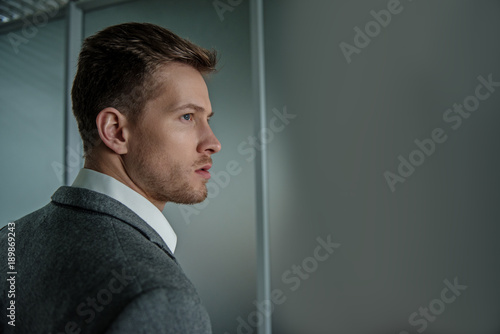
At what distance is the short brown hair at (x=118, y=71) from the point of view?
743 mm

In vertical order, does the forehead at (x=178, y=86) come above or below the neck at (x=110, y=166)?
above

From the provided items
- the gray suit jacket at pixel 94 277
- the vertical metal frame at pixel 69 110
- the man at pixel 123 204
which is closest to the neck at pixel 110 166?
the man at pixel 123 204

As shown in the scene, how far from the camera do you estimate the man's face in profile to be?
0.72 m

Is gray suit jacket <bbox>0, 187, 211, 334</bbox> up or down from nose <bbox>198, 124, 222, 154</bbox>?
down

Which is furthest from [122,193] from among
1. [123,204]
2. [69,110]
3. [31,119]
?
[31,119]

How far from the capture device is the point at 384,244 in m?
1.68

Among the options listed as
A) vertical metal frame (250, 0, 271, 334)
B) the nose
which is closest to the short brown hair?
the nose

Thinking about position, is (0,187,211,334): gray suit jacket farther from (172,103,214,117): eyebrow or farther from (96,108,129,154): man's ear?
(172,103,214,117): eyebrow

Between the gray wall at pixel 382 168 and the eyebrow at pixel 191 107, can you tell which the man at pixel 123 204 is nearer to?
the eyebrow at pixel 191 107

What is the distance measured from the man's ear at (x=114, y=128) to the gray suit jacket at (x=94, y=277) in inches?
Result: 5.8

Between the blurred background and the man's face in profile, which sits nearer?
the man's face in profile

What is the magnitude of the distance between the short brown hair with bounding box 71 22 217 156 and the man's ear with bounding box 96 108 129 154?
0.05ft

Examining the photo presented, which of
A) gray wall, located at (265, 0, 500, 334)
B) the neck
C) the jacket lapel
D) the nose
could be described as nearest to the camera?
the jacket lapel

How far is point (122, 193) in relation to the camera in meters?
0.59
